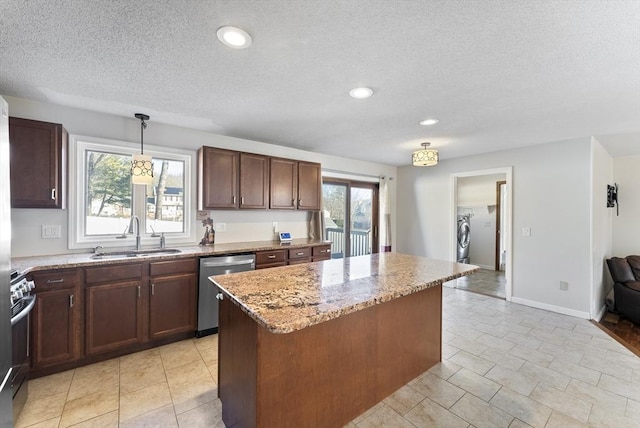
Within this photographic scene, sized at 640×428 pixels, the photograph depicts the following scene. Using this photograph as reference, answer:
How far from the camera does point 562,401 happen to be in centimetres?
199

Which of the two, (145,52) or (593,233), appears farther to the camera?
(593,233)

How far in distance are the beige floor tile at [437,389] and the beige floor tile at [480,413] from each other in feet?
0.17

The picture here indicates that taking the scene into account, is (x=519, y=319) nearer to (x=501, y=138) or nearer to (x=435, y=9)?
(x=501, y=138)

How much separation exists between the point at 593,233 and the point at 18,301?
19.2 ft

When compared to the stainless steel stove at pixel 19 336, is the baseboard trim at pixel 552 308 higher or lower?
lower

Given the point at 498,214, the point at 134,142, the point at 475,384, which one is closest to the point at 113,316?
the point at 134,142

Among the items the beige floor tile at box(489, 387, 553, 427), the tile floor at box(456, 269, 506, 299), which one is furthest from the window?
the tile floor at box(456, 269, 506, 299)

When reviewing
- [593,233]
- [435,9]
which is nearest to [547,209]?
[593,233]

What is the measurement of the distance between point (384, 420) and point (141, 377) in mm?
1969

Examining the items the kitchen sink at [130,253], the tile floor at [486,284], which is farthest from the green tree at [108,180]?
the tile floor at [486,284]

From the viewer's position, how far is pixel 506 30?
4.86 feet

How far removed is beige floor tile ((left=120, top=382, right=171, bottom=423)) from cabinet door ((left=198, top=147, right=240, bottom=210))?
1861mm

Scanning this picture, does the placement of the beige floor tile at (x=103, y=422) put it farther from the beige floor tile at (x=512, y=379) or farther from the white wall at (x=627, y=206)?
the white wall at (x=627, y=206)

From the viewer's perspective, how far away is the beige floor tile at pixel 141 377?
211 centimetres
